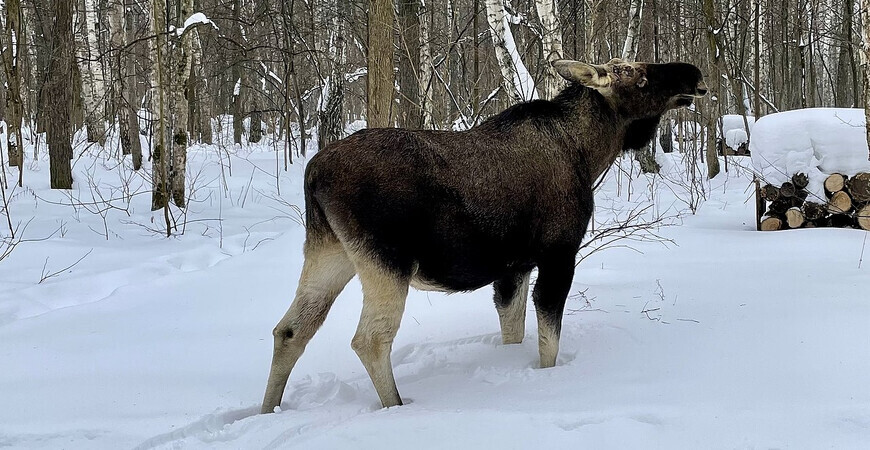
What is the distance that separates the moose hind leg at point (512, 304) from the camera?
4.42 m

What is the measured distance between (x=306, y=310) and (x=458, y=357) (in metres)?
1.13

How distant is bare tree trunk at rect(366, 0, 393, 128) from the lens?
670 centimetres

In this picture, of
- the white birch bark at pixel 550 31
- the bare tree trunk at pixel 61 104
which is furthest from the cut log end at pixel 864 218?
the bare tree trunk at pixel 61 104

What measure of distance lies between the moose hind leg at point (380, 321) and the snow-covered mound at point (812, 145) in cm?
644

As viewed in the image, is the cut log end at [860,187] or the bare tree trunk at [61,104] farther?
the bare tree trunk at [61,104]

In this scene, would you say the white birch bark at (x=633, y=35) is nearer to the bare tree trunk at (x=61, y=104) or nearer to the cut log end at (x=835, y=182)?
the cut log end at (x=835, y=182)

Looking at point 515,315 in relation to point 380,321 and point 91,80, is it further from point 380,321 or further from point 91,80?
point 91,80

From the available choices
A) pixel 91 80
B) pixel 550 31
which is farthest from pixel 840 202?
pixel 91 80

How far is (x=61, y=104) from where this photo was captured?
1063 cm

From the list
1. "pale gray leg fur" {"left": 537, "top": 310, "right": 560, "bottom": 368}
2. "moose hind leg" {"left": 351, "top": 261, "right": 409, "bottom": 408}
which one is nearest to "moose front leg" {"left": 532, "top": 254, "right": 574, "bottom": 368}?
"pale gray leg fur" {"left": 537, "top": 310, "right": 560, "bottom": 368}

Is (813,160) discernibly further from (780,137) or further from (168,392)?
(168,392)

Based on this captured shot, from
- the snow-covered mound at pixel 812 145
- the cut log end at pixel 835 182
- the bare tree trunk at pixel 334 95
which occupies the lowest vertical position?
the cut log end at pixel 835 182

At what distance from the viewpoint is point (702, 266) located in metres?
6.21

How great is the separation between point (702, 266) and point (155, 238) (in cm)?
611
